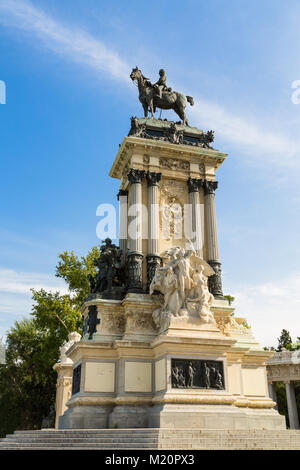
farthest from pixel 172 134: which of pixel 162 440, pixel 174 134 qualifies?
pixel 162 440

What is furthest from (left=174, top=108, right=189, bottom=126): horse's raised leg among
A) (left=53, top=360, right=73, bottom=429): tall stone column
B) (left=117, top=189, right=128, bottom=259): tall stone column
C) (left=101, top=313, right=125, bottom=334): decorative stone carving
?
(left=53, top=360, right=73, bottom=429): tall stone column

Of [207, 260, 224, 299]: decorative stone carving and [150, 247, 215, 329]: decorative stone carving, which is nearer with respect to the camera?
[150, 247, 215, 329]: decorative stone carving

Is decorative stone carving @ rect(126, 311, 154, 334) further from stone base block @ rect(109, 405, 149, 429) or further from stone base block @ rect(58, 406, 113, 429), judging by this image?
stone base block @ rect(58, 406, 113, 429)

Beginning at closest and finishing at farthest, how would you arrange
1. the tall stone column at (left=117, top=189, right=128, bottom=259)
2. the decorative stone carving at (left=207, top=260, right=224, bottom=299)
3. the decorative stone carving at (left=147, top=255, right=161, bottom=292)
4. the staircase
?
the staircase, the decorative stone carving at (left=147, top=255, right=161, bottom=292), the decorative stone carving at (left=207, top=260, right=224, bottom=299), the tall stone column at (left=117, top=189, right=128, bottom=259)

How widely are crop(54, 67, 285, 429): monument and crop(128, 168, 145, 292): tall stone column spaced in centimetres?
4

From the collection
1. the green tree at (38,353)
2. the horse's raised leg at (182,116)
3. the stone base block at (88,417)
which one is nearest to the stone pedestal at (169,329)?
the stone base block at (88,417)

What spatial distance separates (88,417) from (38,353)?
23.8 meters

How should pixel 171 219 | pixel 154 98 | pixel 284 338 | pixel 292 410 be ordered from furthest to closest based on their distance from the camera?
pixel 284 338 → pixel 292 410 → pixel 154 98 → pixel 171 219

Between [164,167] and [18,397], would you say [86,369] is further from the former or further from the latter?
[18,397]

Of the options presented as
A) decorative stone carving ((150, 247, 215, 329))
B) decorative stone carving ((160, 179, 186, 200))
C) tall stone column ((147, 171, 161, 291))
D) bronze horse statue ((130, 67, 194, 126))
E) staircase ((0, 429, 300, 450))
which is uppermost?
bronze horse statue ((130, 67, 194, 126))

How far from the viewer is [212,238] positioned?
19.8 meters

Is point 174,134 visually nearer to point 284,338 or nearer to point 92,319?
point 92,319

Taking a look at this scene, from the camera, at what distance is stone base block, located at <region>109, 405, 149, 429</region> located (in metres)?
15.0
